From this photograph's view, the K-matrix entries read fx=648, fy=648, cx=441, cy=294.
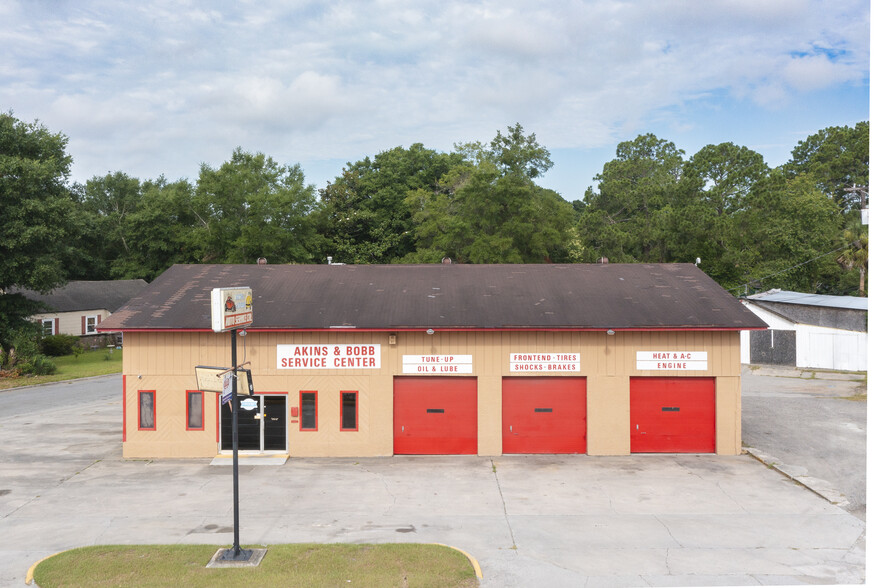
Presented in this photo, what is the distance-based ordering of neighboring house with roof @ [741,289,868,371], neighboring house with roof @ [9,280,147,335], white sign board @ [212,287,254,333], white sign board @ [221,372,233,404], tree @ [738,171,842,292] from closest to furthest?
white sign board @ [212,287,254,333] < white sign board @ [221,372,233,404] < neighboring house with roof @ [741,289,868,371] < tree @ [738,171,842,292] < neighboring house with roof @ [9,280,147,335]

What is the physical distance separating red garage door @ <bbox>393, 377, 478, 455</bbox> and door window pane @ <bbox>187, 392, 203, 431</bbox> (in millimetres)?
5818

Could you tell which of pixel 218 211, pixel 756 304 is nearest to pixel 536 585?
pixel 756 304

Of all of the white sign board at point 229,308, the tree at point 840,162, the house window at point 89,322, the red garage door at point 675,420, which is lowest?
the red garage door at point 675,420

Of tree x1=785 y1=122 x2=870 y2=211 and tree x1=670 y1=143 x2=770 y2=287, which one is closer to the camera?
tree x1=670 y1=143 x2=770 y2=287

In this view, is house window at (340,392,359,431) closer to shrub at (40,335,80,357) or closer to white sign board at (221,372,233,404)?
white sign board at (221,372,233,404)

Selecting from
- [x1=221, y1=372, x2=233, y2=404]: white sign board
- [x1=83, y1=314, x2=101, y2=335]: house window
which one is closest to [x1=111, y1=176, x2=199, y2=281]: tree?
[x1=83, y1=314, x2=101, y2=335]: house window

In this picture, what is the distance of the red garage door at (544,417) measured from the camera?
19.6 metres

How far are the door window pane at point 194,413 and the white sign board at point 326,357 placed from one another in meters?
2.66

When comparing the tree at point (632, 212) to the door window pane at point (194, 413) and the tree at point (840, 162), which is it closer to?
the tree at point (840, 162)

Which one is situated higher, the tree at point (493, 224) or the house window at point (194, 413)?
the tree at point (493, 224)

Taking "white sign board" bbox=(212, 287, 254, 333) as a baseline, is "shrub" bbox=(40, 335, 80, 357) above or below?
below

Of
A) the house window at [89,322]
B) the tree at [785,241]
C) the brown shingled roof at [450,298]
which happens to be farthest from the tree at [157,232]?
the tree at [785,241]

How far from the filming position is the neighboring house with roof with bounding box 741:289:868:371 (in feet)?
120

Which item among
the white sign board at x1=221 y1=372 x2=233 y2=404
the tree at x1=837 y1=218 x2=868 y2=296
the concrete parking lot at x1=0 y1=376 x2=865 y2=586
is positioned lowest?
the concrete parking lot at x1=0 y1=376 x2=865 y2=586
